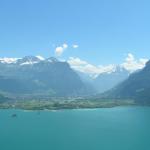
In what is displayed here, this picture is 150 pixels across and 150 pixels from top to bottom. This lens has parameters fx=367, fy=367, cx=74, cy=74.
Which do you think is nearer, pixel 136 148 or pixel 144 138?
pixel 136 148

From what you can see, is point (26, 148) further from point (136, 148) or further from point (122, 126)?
point (122, 126)

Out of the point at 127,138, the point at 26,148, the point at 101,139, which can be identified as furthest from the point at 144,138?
the point at 26,148

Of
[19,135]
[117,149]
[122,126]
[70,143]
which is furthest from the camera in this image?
[122,126]

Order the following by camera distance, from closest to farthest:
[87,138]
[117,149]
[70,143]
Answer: [117,149]
[70,143]
[87,138]

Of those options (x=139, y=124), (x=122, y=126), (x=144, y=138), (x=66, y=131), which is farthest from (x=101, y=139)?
(x=139, y=124)

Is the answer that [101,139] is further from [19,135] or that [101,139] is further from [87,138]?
[19,135]

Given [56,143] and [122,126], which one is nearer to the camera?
[56,143]

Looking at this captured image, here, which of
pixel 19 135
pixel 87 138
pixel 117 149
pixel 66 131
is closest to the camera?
pixel 117 149

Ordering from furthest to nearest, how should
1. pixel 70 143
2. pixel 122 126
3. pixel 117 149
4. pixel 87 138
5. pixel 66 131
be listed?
pixel 122 126 → pixel 66 131 → pixel 87 138 → pixel 70 143 → pixel 117 149

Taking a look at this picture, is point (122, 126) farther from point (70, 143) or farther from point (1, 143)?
point (1, 143)
